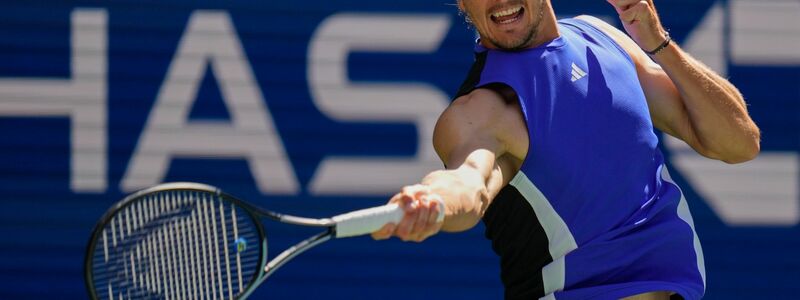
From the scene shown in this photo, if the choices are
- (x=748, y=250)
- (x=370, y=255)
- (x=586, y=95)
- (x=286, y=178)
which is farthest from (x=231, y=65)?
(x=586, y=95)

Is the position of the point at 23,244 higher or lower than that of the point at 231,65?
lower

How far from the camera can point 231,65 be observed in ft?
21.9

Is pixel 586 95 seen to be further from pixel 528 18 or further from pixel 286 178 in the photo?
pixel 286 178

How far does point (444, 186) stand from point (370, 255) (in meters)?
3.41

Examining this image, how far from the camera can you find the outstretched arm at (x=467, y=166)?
3.31m

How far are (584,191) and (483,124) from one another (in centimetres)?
36

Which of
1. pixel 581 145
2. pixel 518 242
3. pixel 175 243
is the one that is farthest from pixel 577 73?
pixel 175 243

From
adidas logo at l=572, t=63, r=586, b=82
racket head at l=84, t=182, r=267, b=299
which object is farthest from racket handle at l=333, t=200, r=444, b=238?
adidas logo at l=572, t=63, r=586, b=82

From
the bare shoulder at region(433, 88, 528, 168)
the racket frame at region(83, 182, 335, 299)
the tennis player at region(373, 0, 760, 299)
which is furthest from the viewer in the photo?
the tennis player at region(373, 0, 760, 299)

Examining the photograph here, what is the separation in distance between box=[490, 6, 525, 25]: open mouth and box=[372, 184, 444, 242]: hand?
81 cm

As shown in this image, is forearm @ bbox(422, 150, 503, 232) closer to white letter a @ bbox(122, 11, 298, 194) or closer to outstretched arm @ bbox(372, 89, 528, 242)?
outstretched arm @ bbox(372, 89, 528, 242)

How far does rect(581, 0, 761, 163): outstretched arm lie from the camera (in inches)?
159

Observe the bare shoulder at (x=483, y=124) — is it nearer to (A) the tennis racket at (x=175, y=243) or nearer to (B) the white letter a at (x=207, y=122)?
(A) the tennis racket at (x=175, y=243)

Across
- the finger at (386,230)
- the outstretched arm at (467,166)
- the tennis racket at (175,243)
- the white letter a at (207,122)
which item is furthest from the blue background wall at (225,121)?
the finger at (386,230)
